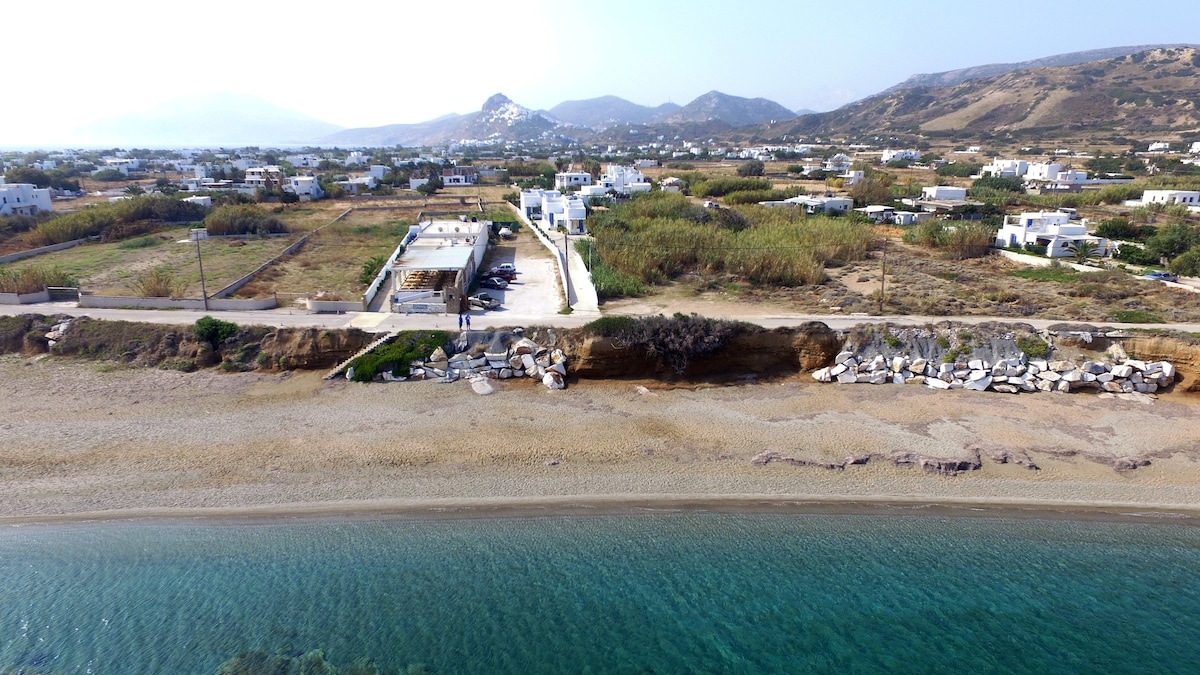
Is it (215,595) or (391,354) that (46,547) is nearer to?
(215,595)

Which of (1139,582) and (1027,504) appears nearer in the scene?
(1139,582)

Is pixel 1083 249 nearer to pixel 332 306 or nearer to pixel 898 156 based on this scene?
pixel 332 306

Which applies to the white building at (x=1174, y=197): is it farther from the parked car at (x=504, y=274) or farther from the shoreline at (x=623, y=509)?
the parked car at (x=504, y=274)

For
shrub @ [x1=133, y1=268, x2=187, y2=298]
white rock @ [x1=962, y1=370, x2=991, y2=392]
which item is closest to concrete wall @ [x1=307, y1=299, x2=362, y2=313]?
shrub @ [x1=133, y1=268, x2=187, y2=298]

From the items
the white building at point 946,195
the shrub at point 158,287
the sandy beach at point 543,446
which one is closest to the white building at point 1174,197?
the white building at point 946,195

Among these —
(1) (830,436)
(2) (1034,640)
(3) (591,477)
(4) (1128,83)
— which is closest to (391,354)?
(3) (591,477)

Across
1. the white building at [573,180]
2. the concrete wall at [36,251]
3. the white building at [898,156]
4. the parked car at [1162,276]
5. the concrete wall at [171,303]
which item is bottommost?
the parked car at [1162,276]

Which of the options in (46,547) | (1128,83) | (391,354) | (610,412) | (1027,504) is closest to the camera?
(46,547)

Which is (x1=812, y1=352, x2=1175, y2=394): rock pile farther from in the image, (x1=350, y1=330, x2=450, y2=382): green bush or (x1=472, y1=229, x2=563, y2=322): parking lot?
(x1=350, y1=330, x2=450, y2=382): green bush
